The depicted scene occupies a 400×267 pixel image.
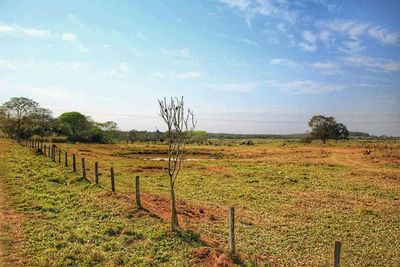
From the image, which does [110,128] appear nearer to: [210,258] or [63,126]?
[63,126]

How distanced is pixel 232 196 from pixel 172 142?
30.1 ft

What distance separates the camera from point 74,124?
105938 mm

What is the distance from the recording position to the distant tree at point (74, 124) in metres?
97.7

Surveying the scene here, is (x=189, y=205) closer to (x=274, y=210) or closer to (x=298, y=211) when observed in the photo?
(x=274, y=210)

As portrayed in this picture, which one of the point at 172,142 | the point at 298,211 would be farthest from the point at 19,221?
the point at 298,211

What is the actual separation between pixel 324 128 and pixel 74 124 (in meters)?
81.5

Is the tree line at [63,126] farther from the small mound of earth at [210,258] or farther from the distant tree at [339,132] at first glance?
the small mound of earth at [210,258]

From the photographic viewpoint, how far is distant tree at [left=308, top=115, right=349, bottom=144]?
108m

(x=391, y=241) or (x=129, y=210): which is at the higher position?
(x=129, y=210)

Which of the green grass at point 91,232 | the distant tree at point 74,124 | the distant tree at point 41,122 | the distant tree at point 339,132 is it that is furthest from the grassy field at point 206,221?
the distant tree at point 339,132

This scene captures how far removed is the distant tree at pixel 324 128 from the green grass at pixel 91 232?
324 ft

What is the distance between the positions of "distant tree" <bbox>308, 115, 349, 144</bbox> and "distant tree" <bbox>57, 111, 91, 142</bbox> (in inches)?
2847

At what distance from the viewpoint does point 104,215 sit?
597 inches

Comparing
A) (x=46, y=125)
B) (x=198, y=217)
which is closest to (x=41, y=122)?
(x=46, y=125)
